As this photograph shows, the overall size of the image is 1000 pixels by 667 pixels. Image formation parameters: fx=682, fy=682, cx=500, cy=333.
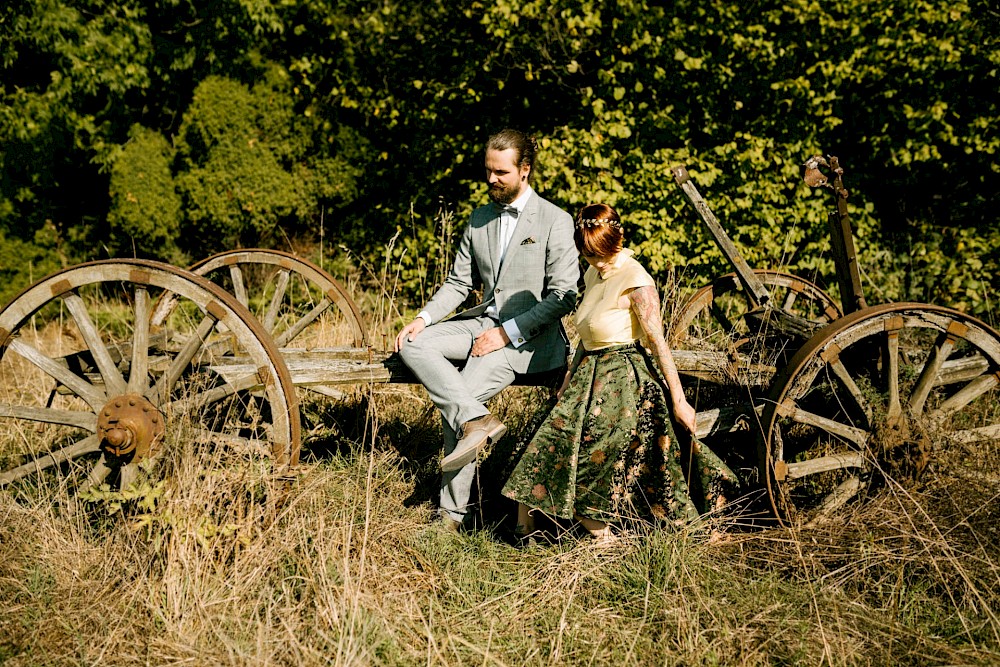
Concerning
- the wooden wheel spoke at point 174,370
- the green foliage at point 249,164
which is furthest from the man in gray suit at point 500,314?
the green foliage at point 249,164

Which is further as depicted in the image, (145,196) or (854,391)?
(145,196)

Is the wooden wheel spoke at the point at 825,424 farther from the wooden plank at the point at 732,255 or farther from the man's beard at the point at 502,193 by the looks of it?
the man's beard at the point at 502,193

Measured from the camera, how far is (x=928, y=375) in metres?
3.07

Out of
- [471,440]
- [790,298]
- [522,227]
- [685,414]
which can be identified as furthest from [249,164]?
[685,414]

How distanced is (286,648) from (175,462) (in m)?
0.99

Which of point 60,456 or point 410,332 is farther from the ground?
point 410,332

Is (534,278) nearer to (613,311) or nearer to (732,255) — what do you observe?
(613,311)

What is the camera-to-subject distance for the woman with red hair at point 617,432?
114 inches

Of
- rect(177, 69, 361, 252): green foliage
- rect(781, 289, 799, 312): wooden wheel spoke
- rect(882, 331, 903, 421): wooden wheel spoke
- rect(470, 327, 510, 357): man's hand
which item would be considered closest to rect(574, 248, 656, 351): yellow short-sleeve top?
rect(470, 327, 510, 357): man's hand

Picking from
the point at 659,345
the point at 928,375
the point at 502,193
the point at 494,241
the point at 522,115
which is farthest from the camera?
the point at 522,115

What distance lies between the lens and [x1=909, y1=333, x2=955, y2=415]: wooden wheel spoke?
3.02 metres

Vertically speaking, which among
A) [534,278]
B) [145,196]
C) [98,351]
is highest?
[145,196]

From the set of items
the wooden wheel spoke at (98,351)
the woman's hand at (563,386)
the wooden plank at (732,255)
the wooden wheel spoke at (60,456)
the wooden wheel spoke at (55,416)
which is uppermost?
the wooden plank at (732,255)

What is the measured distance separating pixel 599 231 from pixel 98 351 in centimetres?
229
